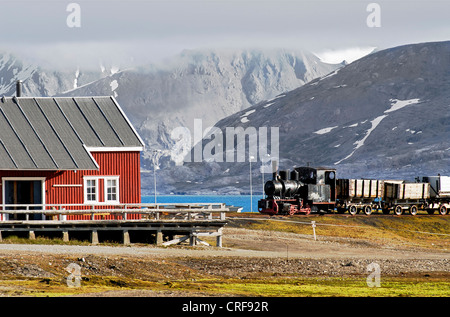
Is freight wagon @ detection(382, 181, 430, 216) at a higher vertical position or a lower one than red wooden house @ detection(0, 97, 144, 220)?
lower

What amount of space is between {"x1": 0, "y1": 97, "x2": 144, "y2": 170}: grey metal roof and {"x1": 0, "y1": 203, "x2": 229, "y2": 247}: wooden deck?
2821mm

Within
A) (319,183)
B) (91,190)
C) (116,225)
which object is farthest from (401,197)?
(116,225)

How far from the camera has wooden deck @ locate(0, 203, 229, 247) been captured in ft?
169

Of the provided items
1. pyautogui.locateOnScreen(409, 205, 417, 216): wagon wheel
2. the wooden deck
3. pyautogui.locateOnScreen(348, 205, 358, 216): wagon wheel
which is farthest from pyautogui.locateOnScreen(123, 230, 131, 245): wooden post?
pyautogui.locateOnScreen(409, 205, 417, 216): wagon wheel

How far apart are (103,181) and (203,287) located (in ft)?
80.5

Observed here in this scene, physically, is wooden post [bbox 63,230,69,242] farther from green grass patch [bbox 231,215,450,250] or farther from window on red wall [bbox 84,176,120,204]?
green grass patch [bbox 231,215,450,250]

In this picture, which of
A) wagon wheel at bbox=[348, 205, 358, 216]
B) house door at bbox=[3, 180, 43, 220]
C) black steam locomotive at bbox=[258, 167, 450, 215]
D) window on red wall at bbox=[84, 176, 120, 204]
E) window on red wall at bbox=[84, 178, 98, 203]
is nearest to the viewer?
house door at bbox=[3, 180, 43, 220]

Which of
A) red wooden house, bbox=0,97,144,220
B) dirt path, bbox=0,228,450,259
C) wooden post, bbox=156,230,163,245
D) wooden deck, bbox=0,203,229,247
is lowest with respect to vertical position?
dirt path, bbox=0,228,450,259

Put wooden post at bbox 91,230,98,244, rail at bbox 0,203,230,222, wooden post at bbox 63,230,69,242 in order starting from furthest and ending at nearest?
1. wooden post at bbox 91,230,98,244
2. rail at bbox 0,203,230,222
3. wooden post at bbox 63,230,69,242

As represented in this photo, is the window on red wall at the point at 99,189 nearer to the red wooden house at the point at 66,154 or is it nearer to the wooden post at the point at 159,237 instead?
the red wooden house at the point at 66,154

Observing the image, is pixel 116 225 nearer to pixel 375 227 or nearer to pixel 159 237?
pixel 159 237
